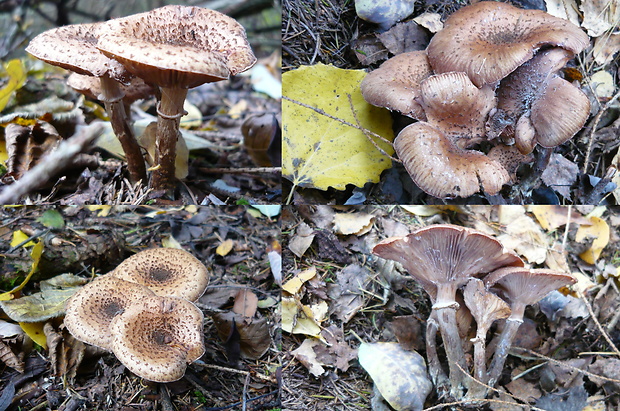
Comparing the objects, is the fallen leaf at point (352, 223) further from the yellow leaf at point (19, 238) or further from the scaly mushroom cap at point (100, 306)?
the yellow leaf at point (19, 238)

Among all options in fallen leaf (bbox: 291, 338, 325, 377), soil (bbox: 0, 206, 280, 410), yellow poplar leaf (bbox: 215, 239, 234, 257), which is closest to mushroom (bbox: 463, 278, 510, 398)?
fallen leaf (bbox: 291, 338, 325, 377)

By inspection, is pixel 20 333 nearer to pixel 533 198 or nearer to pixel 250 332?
pixel 250 332

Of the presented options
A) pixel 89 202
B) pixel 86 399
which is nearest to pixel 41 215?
pixel 89 202

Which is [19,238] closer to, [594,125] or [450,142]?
[450,142]

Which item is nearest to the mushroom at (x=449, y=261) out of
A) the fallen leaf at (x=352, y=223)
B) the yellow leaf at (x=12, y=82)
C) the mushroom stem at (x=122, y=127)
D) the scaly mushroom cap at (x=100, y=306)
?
the fallen leaf at (x=352, y=223)

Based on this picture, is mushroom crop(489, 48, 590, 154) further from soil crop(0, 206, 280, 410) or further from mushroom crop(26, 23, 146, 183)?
mushroom crop(26, 23, 146, 183)

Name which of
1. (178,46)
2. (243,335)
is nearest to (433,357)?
(243,335)
